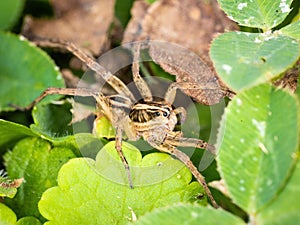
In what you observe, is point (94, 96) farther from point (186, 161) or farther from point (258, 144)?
point (258, 144)

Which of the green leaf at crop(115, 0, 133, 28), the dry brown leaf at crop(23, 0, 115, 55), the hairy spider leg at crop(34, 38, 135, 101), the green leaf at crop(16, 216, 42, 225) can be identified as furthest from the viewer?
the dry brown leaf at crop(23, 0, 115, 55)

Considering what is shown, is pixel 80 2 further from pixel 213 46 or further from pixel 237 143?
pixel 237 143

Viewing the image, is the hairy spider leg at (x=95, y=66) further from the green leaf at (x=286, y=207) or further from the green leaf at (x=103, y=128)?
the green leaf at (x=286, y=207)

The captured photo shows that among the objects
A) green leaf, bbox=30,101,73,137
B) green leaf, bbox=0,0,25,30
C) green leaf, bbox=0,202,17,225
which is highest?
green leaf, bbox=0,0,25,30

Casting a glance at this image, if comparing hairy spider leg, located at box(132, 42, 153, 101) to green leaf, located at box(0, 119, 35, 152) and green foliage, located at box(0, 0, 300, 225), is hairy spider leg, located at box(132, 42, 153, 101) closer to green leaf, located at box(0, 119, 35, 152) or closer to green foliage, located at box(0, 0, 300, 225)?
green foliage, located at box(0, 0, 300, 225)

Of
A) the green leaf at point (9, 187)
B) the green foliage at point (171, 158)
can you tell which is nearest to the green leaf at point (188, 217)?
Answer: the green foliage at point (171, 158)

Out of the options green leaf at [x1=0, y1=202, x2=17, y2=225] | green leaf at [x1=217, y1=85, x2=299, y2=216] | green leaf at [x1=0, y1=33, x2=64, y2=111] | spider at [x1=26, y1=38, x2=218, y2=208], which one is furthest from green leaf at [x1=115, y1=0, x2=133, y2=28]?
green leaf at [x1=217, y1=85, x2=299, y2=216]
